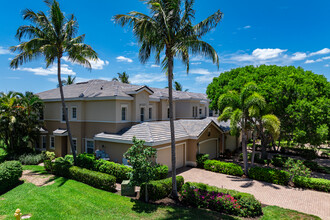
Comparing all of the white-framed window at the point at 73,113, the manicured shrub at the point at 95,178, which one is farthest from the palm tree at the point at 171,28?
the white-framed window at the point at 73,113

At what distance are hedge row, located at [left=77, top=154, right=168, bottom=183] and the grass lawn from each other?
2146mm

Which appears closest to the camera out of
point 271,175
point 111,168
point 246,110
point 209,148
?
point 111,168

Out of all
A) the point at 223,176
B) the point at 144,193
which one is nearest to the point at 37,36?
the point at 144,193

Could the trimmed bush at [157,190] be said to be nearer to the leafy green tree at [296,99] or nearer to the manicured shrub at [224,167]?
the manicured shrub at [224,167]

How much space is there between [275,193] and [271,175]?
231 centimetres

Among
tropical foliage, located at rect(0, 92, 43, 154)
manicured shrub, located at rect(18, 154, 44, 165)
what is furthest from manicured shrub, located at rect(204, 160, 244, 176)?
tropical foliage, located at rect(0, 92, 43, 154)

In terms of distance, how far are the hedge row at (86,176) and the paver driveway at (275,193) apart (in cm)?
621

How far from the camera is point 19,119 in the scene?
21.1 meters

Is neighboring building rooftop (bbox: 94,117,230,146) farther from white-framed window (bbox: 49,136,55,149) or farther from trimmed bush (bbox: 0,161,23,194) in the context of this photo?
white-framed window (bbox: 49,136,55,149)

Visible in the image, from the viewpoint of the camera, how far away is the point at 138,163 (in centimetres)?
1093

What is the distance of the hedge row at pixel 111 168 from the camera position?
14.4m

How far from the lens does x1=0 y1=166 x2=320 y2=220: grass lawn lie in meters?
9.48

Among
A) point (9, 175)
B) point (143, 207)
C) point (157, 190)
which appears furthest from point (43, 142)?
point (143, 207)

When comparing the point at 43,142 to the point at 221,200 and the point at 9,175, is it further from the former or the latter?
the point at 221,200
